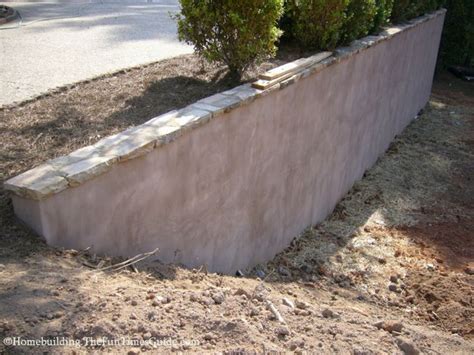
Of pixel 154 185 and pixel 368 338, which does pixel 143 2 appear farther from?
pixel 368 338

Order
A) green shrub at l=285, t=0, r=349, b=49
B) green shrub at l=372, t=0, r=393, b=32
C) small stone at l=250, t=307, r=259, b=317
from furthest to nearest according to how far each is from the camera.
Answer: green shrub at l=372, t=0, r=393, b=32
green shrub at l=285, t=0, r=349, b=49
small stone at l=250, t=307, r=259, b=317

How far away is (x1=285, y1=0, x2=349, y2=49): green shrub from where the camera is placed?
6.73 meters

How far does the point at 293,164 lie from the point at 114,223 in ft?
9.61

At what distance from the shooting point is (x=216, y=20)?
5.65 m

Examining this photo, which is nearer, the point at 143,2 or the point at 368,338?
the point at 368,338

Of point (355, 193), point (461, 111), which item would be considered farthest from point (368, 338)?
point (461, 111)

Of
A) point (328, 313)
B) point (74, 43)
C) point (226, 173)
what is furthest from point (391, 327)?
point (74, 43)

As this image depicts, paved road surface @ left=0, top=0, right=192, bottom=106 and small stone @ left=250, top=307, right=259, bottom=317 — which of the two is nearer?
small stone @ left=250, top=307, right=259, bottom=317

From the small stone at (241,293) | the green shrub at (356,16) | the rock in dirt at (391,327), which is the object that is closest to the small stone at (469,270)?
the rock in dirt at (391,327)

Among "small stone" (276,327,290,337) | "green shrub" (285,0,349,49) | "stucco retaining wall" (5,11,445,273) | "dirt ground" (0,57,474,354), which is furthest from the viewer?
"green shrub" (285,0,349,49)

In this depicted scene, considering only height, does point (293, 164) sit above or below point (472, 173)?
above

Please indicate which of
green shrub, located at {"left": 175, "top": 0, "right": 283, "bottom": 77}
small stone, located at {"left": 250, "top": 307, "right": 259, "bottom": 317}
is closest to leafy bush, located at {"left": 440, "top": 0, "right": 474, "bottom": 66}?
green shrub, located at {"left": 175, "top": 0, "right": 283, "bottom": 77}

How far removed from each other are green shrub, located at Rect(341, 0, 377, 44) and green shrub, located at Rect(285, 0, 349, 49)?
0.31 meters

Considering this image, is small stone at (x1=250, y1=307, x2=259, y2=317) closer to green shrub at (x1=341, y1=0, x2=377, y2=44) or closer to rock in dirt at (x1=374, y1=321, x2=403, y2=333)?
rock in dirt at (x1=374, y1=321, x2=403, y2=333)
